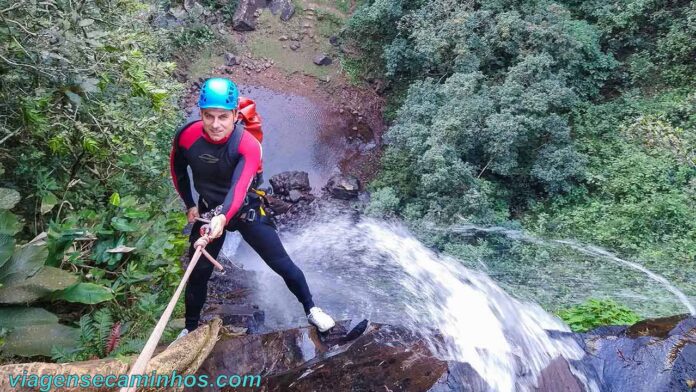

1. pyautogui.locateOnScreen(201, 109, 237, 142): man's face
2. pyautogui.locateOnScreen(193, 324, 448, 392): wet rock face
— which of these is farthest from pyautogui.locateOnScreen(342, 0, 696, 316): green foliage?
pyautogui.locateOnScreen(201, 109, 237, 142): man's face

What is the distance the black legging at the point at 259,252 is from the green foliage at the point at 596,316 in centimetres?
299

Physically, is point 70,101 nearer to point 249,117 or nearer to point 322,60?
point 249,117

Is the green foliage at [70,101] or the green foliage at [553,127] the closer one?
the green foliage at [70,101]

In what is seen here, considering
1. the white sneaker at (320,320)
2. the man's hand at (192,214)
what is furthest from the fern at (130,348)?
the white sneaker at (320,320)

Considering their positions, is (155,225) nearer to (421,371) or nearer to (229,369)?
(229,369)

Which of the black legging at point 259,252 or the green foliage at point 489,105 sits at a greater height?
the green foliage at point 489,105

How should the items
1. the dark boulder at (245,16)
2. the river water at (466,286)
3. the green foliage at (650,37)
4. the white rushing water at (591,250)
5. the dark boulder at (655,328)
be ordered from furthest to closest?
the dark boulder at (245,16), the green foliage at (650,37), the white rushing water at (591,250), the river water at (466,286), the dark boulder at (655,328)

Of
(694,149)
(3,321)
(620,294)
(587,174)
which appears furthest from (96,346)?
(694,149)

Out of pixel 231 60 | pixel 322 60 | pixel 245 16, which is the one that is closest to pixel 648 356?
pixel 322 60

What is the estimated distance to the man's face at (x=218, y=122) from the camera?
10.8 feet

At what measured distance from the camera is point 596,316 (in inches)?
200

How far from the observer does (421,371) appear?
360cm

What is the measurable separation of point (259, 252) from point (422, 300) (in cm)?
247

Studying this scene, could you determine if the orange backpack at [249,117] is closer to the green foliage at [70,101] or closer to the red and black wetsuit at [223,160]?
the red and black wetsuit at [223,160]
